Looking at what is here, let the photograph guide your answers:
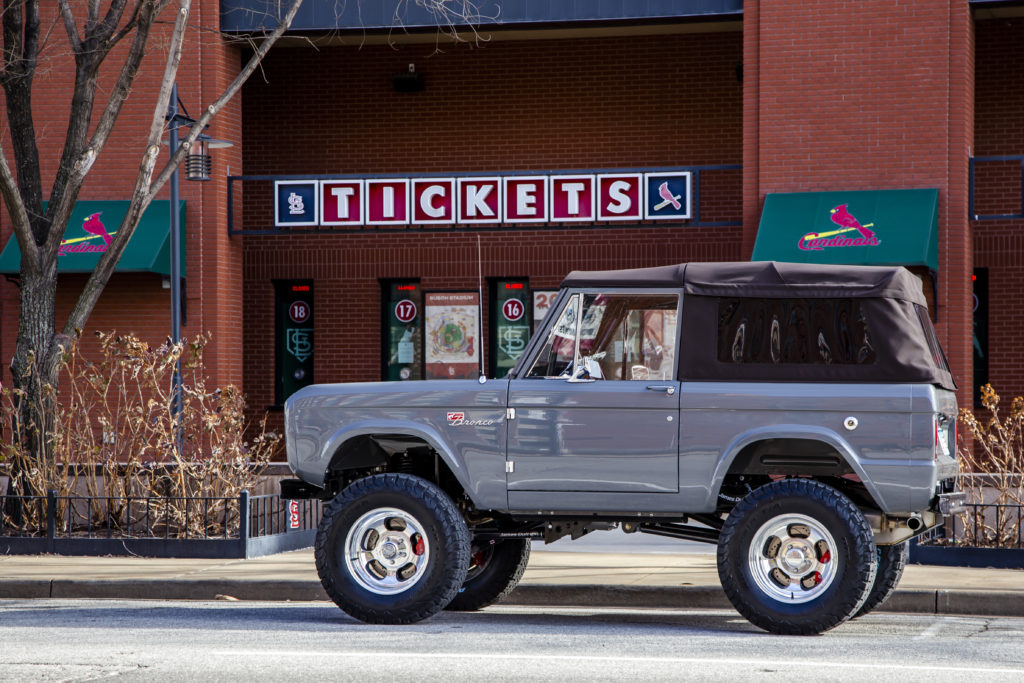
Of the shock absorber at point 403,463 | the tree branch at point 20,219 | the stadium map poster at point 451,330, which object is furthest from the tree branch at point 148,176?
the stadium map poster at point 451,330

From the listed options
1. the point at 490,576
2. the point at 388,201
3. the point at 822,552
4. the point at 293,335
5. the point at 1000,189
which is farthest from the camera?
the point at 293,335

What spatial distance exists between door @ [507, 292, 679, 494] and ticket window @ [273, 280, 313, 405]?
1272cm

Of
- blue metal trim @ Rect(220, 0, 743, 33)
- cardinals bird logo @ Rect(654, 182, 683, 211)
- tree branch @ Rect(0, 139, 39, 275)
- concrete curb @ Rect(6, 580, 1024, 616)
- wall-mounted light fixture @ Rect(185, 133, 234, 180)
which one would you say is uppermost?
blue metal trim @ Rect(220, 0, 743, 33)

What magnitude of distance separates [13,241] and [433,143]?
20.2 ft

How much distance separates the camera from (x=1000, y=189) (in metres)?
18.5

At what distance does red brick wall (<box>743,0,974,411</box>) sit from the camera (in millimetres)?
16547

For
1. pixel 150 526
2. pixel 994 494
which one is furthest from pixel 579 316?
pixel 150 526

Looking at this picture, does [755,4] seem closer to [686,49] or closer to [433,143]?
[686,49]

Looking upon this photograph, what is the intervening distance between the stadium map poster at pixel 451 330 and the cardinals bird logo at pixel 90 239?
15.7 feet

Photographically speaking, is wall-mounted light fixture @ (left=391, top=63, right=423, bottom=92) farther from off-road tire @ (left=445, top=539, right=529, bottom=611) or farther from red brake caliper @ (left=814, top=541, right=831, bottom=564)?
red brake caliper @ (left=814, top=541, right=831, bottom=564)

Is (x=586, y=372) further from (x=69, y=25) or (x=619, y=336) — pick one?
(x=69, y=25)

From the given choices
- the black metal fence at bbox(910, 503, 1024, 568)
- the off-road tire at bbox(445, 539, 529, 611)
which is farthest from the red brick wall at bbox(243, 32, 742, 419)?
the off-road tire at bbox(445, 539, 529, 611)

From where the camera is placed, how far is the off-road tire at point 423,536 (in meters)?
8.64

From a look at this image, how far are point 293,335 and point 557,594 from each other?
37.9 ft
